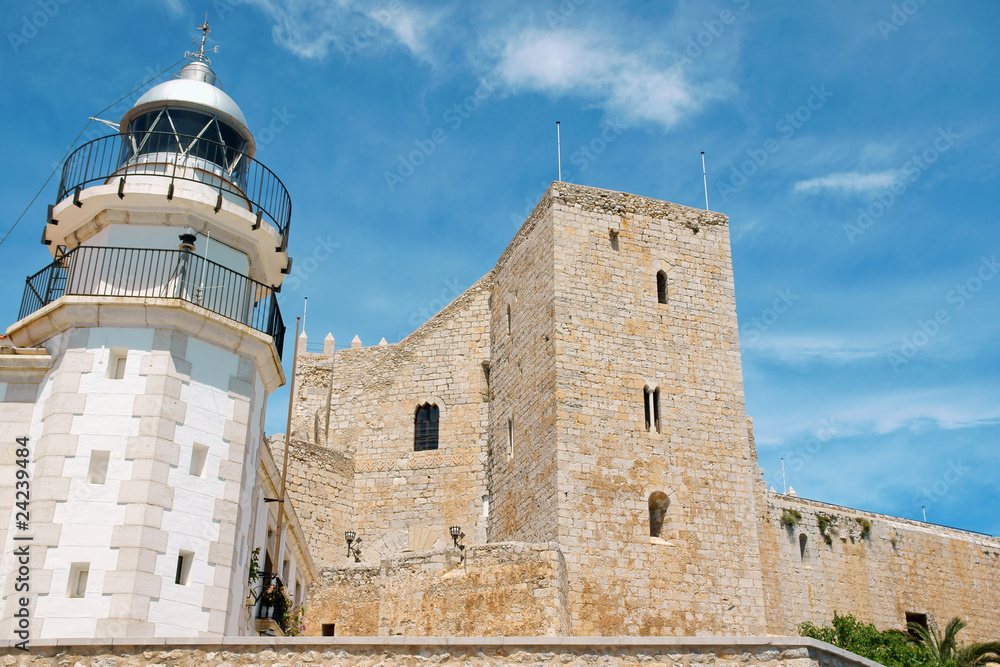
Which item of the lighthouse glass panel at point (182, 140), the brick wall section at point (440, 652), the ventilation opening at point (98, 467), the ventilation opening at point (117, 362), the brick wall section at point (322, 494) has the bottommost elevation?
the brick wall section at point (440, 652)

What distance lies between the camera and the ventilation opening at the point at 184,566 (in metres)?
12.0

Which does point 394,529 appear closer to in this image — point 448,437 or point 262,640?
point 448,437

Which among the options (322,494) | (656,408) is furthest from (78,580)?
(322,494)

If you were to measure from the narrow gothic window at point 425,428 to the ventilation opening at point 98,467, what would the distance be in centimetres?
1663

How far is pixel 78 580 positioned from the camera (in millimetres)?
11570

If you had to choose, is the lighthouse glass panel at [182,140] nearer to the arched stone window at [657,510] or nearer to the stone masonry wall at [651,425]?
the stone masonry wall at [651,425]

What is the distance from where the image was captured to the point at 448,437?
1112 inches

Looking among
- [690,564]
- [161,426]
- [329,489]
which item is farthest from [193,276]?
[329,489]

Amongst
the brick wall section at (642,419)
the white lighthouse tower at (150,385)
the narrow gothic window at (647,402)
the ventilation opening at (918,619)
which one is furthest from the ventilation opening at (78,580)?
the ventilation opening at (918,619)

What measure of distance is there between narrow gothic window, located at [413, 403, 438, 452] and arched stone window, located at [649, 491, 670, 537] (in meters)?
7.65

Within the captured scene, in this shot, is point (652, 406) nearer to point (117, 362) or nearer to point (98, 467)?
point (117, 362)

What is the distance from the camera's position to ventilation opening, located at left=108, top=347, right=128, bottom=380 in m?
12.5

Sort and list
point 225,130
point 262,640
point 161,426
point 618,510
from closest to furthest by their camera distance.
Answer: point 262,640 → point 161,426 → point 225,130 → point 618,510

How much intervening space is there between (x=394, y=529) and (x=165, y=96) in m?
15.8
